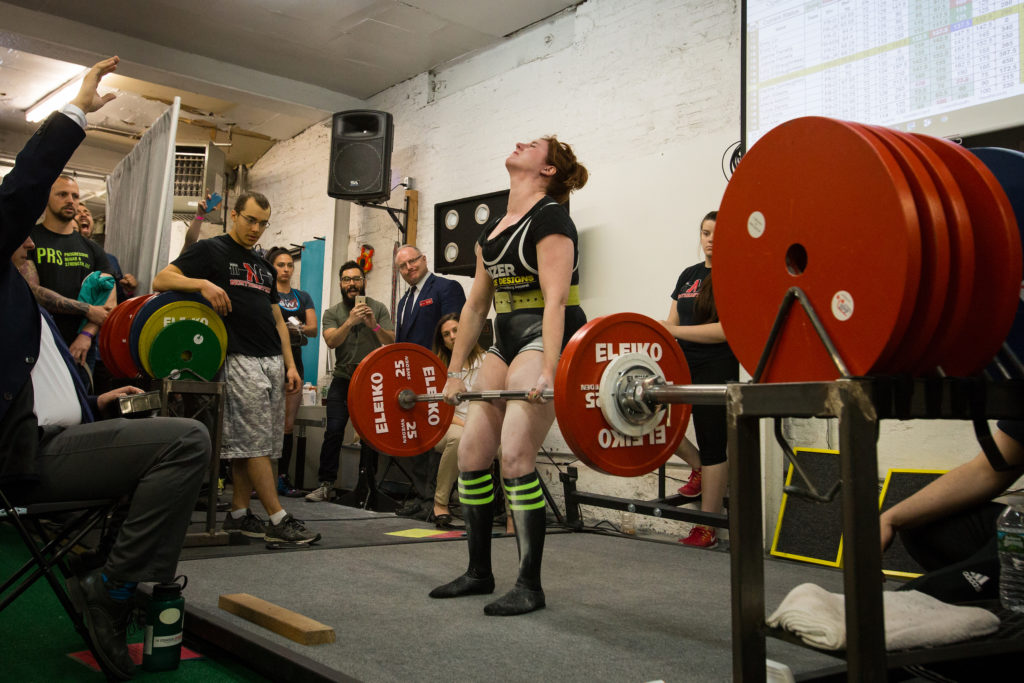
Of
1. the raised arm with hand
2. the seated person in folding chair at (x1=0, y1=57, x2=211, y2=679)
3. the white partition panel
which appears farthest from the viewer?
the white partition panel

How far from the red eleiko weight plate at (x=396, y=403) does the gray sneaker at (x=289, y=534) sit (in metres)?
0.83

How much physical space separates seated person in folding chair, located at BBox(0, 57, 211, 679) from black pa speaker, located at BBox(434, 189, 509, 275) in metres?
3.43

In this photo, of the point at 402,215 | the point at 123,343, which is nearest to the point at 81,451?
the point at 123,343

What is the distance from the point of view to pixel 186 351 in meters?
3.51

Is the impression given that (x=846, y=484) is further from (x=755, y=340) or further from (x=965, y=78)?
(x=965, y=78)

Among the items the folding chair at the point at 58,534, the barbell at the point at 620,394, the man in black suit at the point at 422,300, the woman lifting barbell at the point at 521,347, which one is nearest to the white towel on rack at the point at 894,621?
the barbell at the point at 620,394

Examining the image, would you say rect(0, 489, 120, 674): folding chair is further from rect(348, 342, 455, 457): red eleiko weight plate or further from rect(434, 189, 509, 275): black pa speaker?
rect(434, 189, 509, 275): black pa speaker

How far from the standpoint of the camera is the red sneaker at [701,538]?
4.00 metres

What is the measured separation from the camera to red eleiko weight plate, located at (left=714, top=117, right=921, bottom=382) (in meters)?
1.08

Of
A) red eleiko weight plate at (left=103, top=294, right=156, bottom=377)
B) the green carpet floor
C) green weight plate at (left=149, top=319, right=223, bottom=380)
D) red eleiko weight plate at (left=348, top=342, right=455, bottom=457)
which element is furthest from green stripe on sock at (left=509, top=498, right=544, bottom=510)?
red eleiko weight plate at (left=103, top=294, right=156, bottom=377)

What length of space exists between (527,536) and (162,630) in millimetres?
1074

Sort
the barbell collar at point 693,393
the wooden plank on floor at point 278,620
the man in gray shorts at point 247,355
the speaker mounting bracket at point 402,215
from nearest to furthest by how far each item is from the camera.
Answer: the barbell collar at point 693,393, the wooden plank on floor at point 278,620, the man in gray shorts at point 247,355, the speaker mounting bracket at point 402,215

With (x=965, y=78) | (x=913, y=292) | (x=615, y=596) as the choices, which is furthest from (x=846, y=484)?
(x=965, y=78)

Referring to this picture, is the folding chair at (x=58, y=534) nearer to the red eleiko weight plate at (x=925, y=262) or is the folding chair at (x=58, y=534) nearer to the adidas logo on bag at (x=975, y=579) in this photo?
the red eleiko weight plate at (x=925, y=262)
